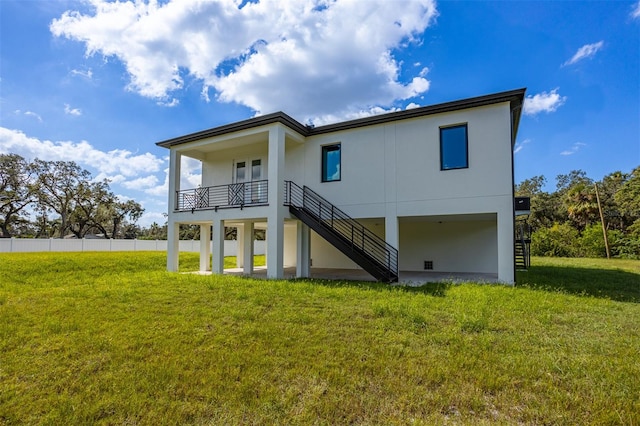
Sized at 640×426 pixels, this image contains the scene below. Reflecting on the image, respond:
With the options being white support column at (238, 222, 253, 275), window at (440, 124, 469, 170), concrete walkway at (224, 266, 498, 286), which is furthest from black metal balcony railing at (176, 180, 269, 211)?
window at (440, 124, 469, 170)

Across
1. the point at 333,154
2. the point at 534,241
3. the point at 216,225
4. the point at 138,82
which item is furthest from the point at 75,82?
the point at 534,241

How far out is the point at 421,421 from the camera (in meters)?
3.03

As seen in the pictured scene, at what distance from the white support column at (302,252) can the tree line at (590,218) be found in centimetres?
2299

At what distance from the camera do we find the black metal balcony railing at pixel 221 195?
13805 mm

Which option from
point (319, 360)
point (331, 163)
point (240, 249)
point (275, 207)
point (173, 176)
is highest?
point (331, 163)

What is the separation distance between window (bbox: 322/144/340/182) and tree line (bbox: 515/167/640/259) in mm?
22280

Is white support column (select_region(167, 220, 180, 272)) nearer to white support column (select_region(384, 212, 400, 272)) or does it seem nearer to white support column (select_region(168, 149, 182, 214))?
white support column (select_region(168, 149, 182, 214))

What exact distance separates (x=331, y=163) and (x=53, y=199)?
3652cm

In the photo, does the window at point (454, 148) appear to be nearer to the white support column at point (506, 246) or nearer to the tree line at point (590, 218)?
the white support column at point (506, 246)

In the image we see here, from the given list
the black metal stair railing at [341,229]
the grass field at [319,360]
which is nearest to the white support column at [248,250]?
the black metal stair railing at [341,229]

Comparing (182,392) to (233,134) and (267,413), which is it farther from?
(233,134)

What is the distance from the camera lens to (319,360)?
4.30m

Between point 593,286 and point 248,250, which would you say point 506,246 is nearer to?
point 593,286

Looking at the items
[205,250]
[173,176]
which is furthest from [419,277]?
[173,176]
